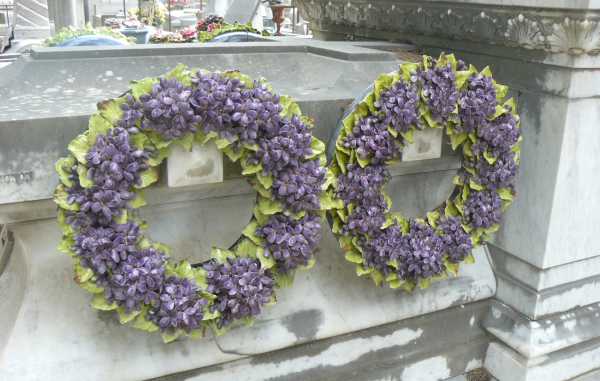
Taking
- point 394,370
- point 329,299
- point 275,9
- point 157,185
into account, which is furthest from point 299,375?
point 275,9

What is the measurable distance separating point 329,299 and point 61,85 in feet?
4.93

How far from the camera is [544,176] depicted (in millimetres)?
2477

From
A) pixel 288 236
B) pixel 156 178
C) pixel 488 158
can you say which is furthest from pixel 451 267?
pixel 156 178

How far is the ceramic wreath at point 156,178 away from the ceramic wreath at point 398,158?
168 millimetres

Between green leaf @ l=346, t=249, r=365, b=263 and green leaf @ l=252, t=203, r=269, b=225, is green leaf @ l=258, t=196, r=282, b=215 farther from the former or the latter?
green leaf @ l=346, t=249, r=365, b=263

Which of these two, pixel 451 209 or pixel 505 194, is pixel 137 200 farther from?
pixel 505 194

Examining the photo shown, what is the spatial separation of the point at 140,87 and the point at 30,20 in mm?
10462

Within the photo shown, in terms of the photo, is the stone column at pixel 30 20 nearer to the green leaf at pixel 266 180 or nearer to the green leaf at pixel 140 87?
the green leaf at pixel 140 87

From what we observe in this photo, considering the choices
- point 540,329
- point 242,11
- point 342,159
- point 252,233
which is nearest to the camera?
point 252,233

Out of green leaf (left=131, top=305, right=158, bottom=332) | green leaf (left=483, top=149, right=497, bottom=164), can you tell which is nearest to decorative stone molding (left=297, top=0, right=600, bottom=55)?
green leaf (left=483, top=149, right=497, bottom=164)

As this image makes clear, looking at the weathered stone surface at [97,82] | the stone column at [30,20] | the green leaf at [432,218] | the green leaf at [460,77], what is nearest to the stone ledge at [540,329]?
the green leaf at [432,218]

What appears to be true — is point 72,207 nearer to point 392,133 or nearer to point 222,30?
point 392,133

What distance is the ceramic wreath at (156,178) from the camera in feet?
5.47

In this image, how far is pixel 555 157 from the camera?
241 centimetres
